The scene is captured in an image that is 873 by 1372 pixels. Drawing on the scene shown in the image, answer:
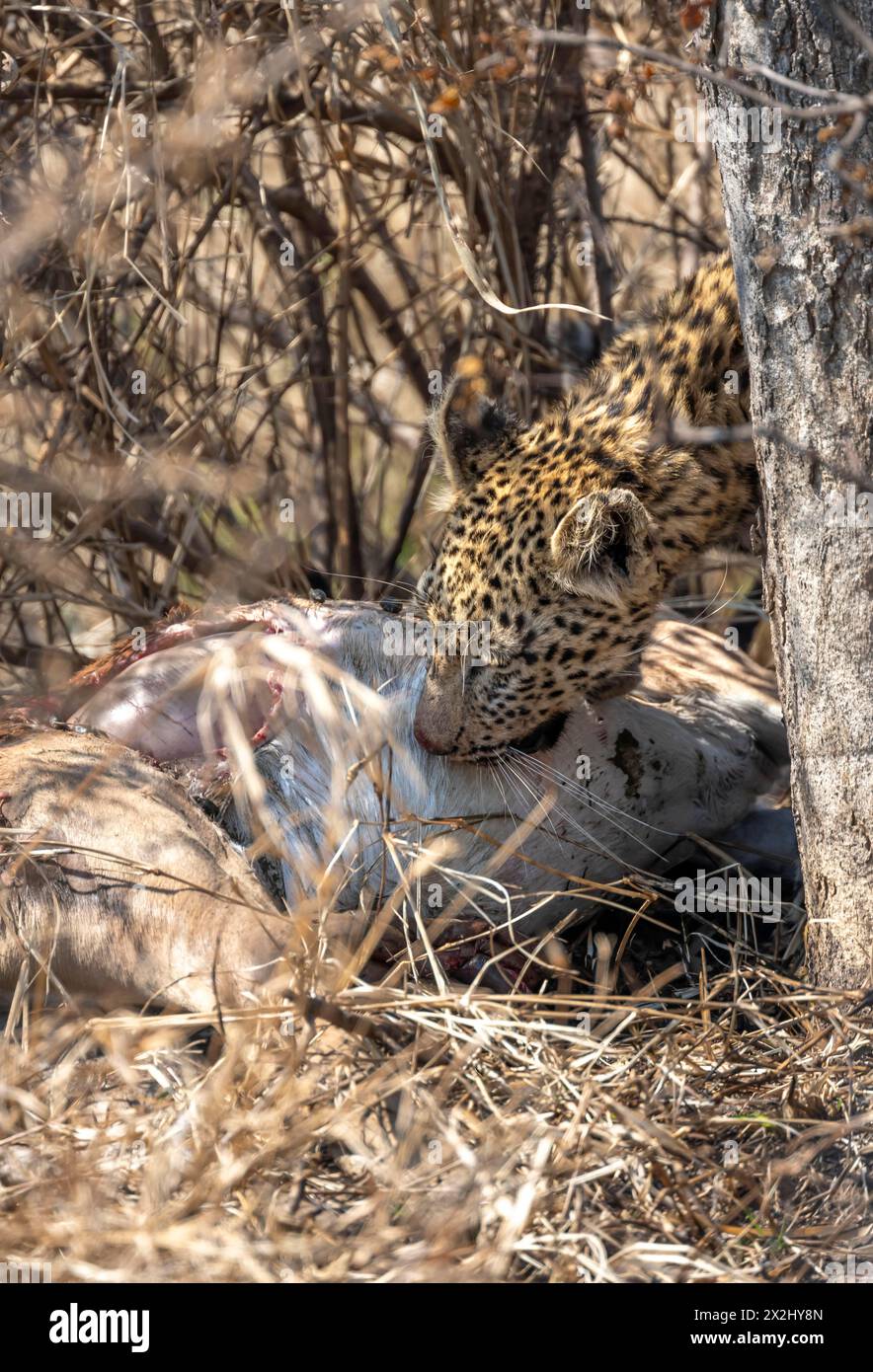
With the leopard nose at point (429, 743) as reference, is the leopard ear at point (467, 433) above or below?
above

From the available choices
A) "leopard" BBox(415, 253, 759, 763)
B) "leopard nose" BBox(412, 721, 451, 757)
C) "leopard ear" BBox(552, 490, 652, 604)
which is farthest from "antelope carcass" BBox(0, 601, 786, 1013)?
"leopard ear" BBox(552, 490, 652, 604)

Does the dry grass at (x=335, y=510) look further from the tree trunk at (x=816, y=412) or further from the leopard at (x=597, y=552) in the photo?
the leopard at (x=597, y=552)

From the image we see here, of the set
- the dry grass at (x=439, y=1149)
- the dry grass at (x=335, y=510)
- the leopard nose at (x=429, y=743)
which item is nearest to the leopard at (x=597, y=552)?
the leopard nose at (x=429, y=743)

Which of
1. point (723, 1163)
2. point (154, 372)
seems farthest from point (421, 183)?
point (723, 1163)

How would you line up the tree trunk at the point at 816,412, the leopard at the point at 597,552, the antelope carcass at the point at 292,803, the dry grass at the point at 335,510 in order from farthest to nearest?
the leopard at the point at 597,552 → the antelope carcass at the point at 292,803 → the tree trunk at the point at 816,412 → the dry grass at the point at 335,510

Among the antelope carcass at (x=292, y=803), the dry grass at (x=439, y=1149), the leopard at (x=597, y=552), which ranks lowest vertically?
the dry grass at (x=439, y=1149)

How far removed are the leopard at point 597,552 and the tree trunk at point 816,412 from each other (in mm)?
562

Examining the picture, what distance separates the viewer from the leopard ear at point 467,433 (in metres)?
4.40

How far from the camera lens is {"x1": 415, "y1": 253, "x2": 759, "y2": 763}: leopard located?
3982 mm

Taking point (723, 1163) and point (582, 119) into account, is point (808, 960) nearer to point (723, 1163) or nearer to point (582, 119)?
point (723, 1163)

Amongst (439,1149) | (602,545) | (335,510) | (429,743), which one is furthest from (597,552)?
(335,510)

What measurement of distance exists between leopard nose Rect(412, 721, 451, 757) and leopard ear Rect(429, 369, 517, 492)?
0.82 m

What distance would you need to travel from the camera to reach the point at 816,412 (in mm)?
3209

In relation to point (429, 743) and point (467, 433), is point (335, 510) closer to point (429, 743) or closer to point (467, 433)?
point (467, 433)
